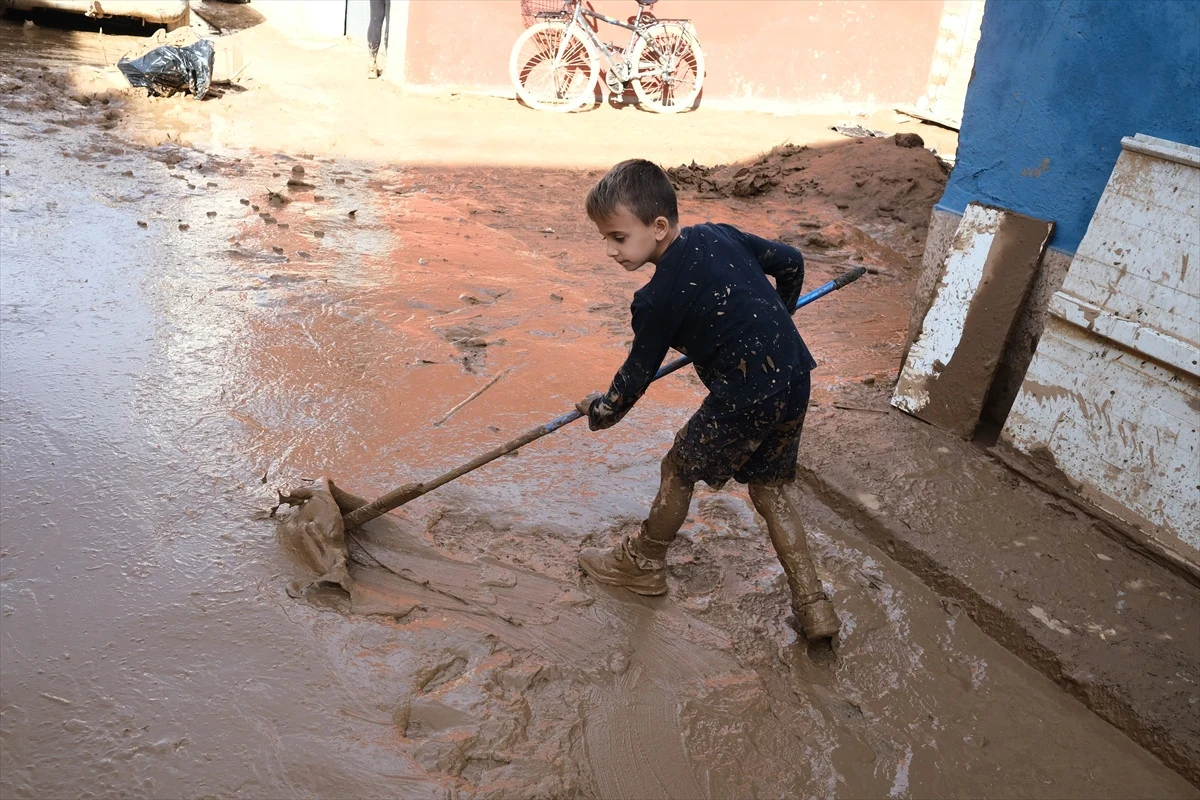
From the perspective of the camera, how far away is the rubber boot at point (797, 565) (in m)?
2.80

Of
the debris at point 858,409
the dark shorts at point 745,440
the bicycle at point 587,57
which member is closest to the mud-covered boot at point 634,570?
the dark shorts at point 745,440

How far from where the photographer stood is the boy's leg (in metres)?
2.95

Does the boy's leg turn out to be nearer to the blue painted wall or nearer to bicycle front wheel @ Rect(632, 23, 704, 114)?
the blue painted wall

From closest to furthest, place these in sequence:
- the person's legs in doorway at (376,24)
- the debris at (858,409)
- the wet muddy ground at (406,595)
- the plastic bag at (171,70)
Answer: the wet muddy ground at (406,595) → the debris at (858,409) → the plastic bag at (171,70) → the person's legs in doorway at (376,24)

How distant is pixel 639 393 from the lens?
275 cm

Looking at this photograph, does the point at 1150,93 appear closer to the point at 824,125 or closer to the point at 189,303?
the point at 189,303

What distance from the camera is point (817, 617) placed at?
2.79m

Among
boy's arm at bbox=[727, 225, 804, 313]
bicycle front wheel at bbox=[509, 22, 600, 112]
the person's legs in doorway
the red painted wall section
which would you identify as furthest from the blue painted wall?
the person's legs in doorway

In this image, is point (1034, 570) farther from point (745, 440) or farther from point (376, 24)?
point (376, 24)

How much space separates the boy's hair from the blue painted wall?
171 centimetres

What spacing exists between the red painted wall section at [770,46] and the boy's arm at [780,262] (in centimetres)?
859

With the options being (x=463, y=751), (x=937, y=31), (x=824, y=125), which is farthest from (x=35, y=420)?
(x=937, y=31)

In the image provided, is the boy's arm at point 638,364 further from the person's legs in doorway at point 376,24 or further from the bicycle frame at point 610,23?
the person's legs in doorway at point 376,24

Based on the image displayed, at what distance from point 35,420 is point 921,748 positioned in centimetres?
324
